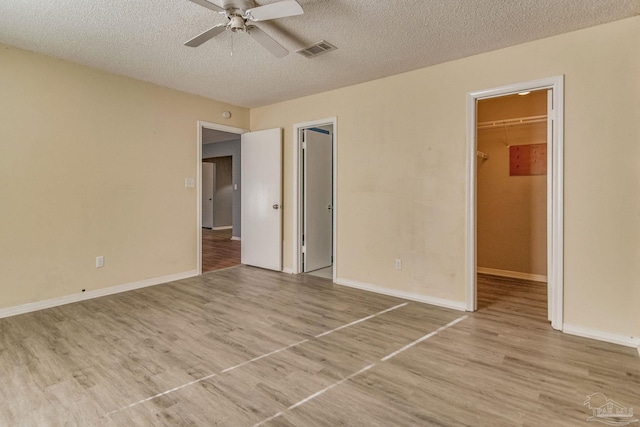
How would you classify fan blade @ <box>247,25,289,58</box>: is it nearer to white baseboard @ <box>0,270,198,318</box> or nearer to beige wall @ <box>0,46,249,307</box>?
beige wall @ <box>0,46,249,307</box>

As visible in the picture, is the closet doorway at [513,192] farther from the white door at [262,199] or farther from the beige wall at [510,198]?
the white door at [262,199]

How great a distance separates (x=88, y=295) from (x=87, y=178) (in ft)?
4.28

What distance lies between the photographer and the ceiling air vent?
2895 millimetres

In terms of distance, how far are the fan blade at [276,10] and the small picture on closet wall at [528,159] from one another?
383 centimetres

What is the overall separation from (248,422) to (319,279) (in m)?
2.82

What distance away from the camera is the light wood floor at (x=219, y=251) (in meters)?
5.28

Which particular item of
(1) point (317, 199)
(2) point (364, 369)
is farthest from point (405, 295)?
(1) point (317, 199)

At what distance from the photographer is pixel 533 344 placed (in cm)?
248

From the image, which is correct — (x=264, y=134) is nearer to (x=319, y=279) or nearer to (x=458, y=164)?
(x=319, y=279)

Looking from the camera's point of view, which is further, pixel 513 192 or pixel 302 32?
pixel 513 192

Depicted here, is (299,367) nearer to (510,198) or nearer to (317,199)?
(317,199)

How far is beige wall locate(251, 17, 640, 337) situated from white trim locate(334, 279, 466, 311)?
0.06m

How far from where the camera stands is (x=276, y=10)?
2.09 m

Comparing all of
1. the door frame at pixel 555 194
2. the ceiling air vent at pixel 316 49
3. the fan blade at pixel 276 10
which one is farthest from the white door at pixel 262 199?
the door frame at pixel 555 194
